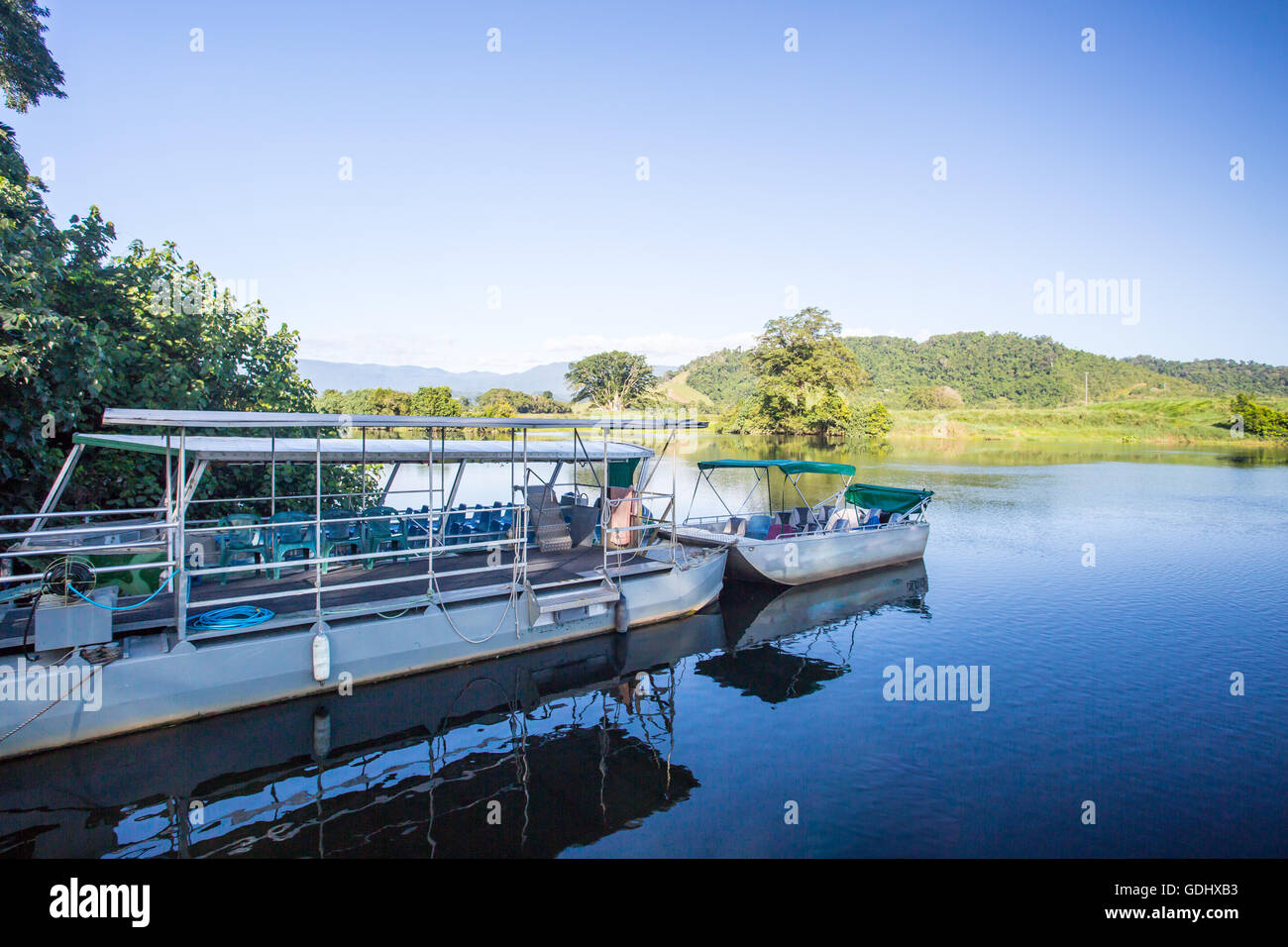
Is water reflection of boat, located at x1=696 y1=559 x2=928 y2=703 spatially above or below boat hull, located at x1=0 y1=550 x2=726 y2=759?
below

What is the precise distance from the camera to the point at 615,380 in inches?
3130

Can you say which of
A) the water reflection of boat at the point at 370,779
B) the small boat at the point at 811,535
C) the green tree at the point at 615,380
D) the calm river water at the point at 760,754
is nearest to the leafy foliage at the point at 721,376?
the green tree at the point at 615,380

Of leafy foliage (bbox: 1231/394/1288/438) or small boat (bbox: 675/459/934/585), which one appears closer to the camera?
small boat (bbox: 675/459/934/585)

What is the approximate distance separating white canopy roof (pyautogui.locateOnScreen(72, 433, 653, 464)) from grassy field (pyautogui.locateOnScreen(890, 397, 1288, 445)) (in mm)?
67018

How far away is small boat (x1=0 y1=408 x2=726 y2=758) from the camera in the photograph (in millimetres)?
7434

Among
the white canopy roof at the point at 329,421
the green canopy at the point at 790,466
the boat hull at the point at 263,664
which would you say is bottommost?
the boat hull at the point at 263,664

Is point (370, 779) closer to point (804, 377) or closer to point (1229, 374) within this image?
point (804, 377)

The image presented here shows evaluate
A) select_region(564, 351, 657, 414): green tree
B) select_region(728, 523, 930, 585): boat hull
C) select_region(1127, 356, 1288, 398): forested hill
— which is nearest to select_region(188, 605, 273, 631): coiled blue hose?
select_region(728, 523, 930, 585): boat hull

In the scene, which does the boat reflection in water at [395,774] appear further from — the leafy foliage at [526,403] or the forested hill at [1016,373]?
the forested hill at [1016,373]

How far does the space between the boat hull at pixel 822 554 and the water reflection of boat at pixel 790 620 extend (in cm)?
32

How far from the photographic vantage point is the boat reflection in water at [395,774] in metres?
6.17

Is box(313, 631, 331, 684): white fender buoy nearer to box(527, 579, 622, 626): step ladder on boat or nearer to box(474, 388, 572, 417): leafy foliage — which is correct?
box(527, 579, 622, 626): step ladder on boat
